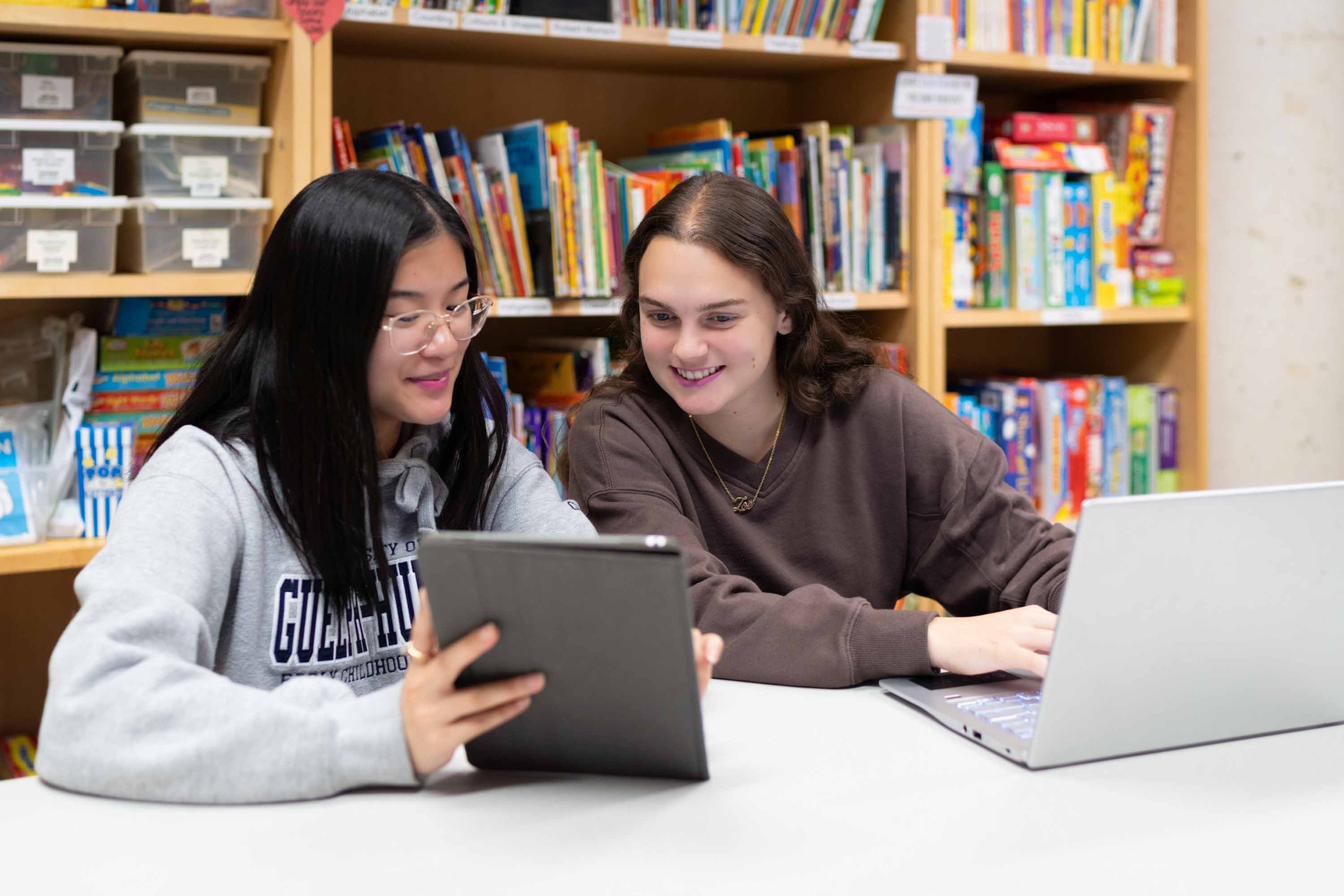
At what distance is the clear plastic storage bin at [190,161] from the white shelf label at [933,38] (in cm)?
122

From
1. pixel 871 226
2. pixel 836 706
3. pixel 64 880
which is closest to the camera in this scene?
pixel 64 880

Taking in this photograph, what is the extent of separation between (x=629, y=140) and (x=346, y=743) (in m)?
1.85

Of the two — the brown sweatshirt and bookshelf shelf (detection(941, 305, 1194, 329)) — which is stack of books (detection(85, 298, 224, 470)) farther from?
bookshelf shelf (detection(941, 305, 1194, 329))

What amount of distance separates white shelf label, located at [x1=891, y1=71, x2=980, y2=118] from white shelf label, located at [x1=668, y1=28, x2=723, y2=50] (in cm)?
38

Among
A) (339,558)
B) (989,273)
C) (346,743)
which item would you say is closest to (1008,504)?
(339,558)

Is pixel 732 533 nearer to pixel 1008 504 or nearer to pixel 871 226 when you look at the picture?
pixel 1008 504

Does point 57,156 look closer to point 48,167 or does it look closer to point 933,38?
point 48,167

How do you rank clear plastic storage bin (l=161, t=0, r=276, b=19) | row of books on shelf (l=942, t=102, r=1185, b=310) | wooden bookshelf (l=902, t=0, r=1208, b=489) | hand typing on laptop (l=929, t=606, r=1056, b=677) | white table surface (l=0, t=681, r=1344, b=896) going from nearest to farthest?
white table surface (l=0, t=681, r=1344, b=896) → hand typing on laptop (l=929, t=606, r=1056, b=677) → clear plastic storage bin (l=161, t=0, r=276, b=19) → wooden bookshelf (l=902, t=0, r=1208, b=489) → row of books on shelf (l=942, t=102, r=1185, b=310)

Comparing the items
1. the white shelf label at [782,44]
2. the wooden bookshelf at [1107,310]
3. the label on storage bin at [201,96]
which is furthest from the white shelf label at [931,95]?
the label on storage bin at [201,96]

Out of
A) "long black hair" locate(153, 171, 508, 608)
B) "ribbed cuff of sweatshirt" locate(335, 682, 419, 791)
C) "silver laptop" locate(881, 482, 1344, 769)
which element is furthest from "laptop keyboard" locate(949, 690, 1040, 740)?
"long black hair" locate(153, 171, 508, 608)

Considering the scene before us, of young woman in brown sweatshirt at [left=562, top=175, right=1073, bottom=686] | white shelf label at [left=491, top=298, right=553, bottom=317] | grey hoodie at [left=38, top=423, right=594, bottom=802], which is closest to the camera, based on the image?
grey hoodie at [left=38, top=423, right=594, bottom=802]

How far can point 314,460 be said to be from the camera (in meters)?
1.15

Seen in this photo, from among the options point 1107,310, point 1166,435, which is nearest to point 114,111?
point 1107,310

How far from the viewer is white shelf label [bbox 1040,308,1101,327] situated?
8.31 ft
